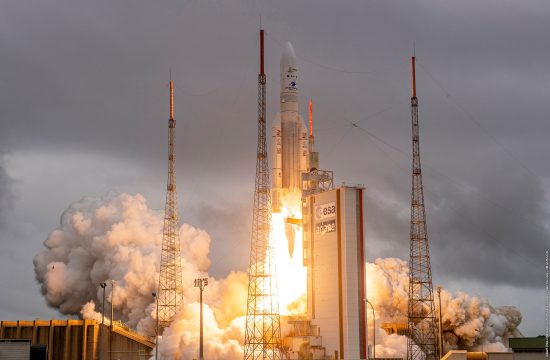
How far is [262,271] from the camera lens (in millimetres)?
125938

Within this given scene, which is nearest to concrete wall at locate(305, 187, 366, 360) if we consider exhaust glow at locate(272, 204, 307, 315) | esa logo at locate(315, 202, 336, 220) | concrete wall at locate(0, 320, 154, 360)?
esa logo at locate(315, 202, 336, 220)

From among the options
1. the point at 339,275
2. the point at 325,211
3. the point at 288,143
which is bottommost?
the point at 339,275

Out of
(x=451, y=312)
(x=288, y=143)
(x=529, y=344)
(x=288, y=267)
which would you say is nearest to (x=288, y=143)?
(x=288, y=143)

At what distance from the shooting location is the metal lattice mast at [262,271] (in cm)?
11975

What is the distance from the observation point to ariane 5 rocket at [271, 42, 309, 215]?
136 m

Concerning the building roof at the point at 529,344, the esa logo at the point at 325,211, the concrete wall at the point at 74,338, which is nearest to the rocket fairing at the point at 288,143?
the esa logo at the point at 325,211

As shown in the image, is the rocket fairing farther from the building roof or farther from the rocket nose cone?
the building roof

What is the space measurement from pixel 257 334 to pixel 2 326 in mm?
40169

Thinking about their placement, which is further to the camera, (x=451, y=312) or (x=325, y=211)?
(x=451, y=312)

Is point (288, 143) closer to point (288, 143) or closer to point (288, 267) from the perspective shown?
point (288, 143)

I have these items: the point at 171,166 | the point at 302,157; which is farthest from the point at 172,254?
the point at 302,157

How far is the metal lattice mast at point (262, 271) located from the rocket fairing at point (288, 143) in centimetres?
1034

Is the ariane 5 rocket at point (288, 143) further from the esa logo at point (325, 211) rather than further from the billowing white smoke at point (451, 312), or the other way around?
the billowing white smoke at point (451, 312)

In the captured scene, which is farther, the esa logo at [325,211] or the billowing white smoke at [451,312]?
the billowing white smoke at [451,312]
